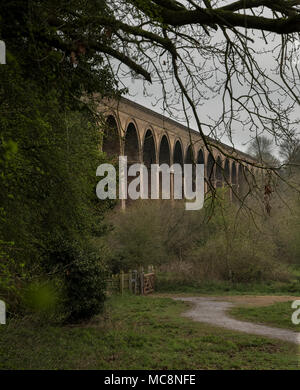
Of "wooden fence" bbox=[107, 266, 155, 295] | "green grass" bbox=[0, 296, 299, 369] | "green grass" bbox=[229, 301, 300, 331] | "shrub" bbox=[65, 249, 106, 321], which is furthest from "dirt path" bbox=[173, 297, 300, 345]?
"shrub" bbox=[65, 249, 106, 321]

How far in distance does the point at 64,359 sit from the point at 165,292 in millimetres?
14271

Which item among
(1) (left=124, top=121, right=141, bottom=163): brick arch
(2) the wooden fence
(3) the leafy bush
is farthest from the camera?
(1) (left=124, top=121, right=141, bottom=163): brick arch

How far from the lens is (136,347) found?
8852 millimetres

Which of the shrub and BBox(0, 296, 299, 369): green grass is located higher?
the shrub

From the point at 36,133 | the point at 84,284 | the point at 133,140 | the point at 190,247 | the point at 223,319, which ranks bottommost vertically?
the point at 223,319

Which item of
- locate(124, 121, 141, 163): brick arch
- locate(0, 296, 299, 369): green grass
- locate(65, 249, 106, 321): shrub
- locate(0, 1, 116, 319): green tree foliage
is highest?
locate(124, 121, 141, 163): brick arch

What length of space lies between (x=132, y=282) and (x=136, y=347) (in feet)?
36.6

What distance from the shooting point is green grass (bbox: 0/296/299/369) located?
6962 mm

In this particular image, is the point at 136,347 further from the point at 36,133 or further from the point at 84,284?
the point at 36,133

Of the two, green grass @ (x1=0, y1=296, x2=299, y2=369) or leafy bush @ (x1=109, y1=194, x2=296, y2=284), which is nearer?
green grass @ (x1=0, y1=296, x2=299, y2=369)

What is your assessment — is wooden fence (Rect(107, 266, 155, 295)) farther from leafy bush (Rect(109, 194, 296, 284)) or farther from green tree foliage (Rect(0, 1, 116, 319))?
green tree foliage (Rect(0, 1, 116, 319))

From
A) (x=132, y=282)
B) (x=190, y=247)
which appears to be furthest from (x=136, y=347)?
(x=190, y=247)

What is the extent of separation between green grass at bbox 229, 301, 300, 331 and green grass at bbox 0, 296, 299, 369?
1.87 meters

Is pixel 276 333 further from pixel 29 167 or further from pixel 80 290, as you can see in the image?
pixel 29 167
